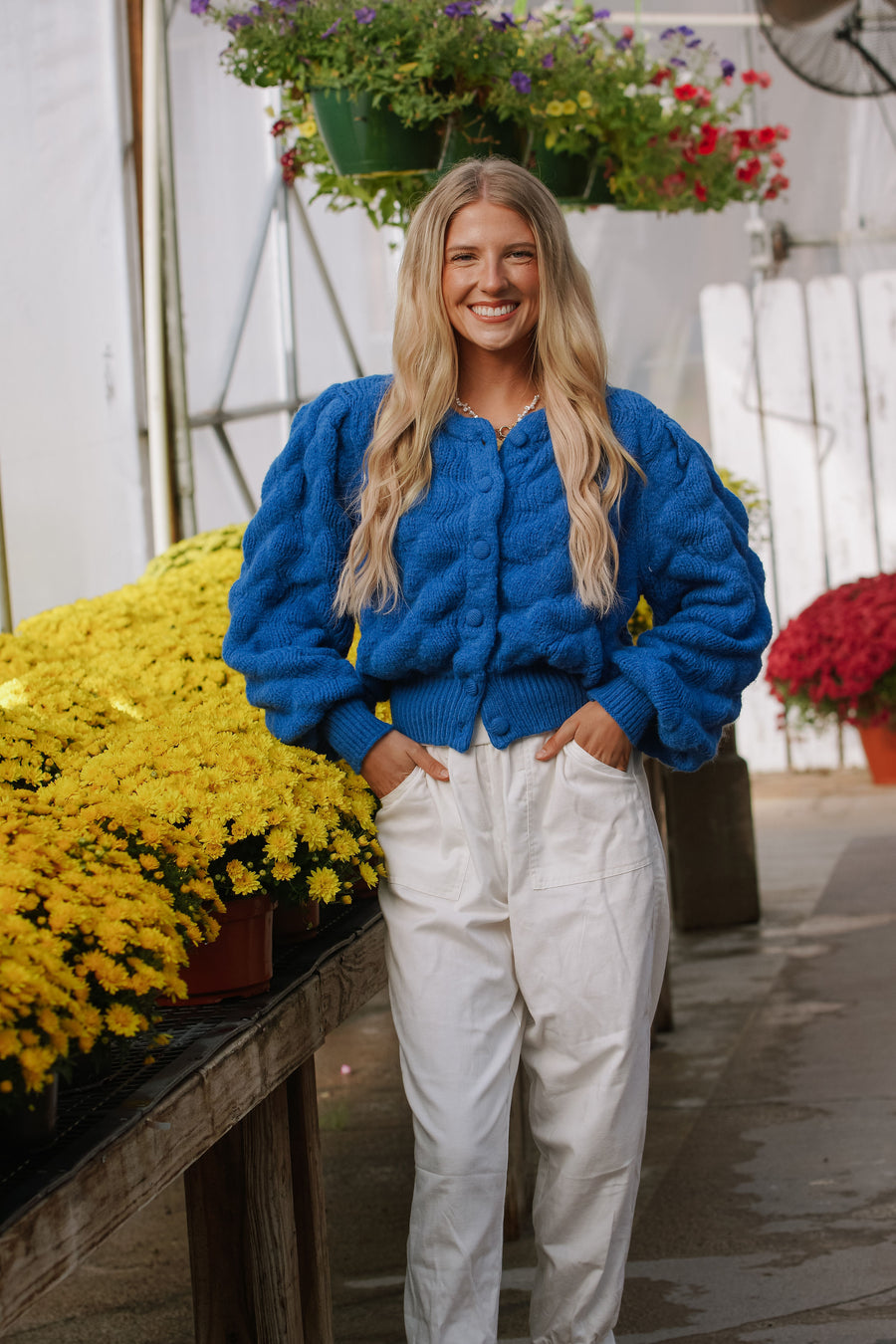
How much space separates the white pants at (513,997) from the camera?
1688 millimetres

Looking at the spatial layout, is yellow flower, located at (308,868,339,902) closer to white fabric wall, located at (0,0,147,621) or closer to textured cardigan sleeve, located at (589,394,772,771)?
textured cardigan sleeve, located at (589,394,772,771)

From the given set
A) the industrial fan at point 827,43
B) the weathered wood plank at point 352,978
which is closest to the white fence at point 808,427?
the industrial fan at point 827,43

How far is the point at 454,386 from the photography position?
5.84 ft

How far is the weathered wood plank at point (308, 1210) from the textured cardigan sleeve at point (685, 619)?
640 mm

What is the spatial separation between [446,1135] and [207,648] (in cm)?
119

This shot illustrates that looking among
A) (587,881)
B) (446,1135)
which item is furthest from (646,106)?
(446,1135)

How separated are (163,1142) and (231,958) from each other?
1.05 feet

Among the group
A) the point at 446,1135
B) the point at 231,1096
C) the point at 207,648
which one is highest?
the point at 207,648

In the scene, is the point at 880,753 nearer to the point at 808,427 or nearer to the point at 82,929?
the point at 808,427

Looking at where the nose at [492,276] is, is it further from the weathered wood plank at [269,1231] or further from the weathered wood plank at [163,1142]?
the weathered wood plank at [269,1231]

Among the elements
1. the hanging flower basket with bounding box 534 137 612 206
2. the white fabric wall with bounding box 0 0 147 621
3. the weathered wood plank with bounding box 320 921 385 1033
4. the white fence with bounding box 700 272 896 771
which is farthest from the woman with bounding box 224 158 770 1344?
the white fence with bounding box 700 272 896 771

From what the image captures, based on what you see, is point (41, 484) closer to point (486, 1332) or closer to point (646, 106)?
point (646, 106)

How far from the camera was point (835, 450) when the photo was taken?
7.24 m

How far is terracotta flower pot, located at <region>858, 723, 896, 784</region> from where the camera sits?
6.57 metres
